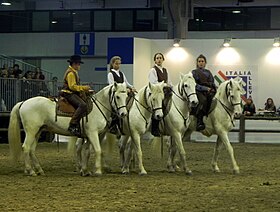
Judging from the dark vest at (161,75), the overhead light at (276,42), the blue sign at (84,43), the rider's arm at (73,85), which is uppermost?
the blue sign at (84,43)

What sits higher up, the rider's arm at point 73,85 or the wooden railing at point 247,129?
the rider's arm at point 73,85

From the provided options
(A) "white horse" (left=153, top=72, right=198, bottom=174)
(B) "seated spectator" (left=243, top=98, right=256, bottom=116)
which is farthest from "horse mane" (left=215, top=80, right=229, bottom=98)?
(B) "seated spectator" (left=243, top=98, right=256, bottom=116)

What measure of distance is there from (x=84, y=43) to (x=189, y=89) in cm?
2445

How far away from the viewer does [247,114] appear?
24.4 meters

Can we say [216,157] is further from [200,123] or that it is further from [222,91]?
[222,91]

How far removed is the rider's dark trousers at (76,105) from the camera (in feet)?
40.7

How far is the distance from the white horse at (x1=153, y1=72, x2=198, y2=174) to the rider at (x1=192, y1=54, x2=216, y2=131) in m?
0.48

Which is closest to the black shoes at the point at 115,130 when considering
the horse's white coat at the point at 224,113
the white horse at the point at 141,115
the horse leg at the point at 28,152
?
the white horse at the point at 141,115

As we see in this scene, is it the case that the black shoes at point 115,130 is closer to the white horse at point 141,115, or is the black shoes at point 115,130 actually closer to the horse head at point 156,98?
the white horse at point 141,115

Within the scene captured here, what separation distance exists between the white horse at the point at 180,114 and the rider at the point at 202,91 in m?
0.48

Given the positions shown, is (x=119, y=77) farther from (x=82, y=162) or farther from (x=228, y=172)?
(x=228, y=172)

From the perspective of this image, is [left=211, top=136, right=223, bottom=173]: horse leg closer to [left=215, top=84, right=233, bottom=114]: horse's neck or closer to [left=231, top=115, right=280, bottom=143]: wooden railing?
[left=215, top=84, right=233, bottom=114]: horse's neck

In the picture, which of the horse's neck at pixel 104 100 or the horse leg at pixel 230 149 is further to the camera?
the horse leg at pixel 230 149

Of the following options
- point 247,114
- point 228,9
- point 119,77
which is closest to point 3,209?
point 119,77
